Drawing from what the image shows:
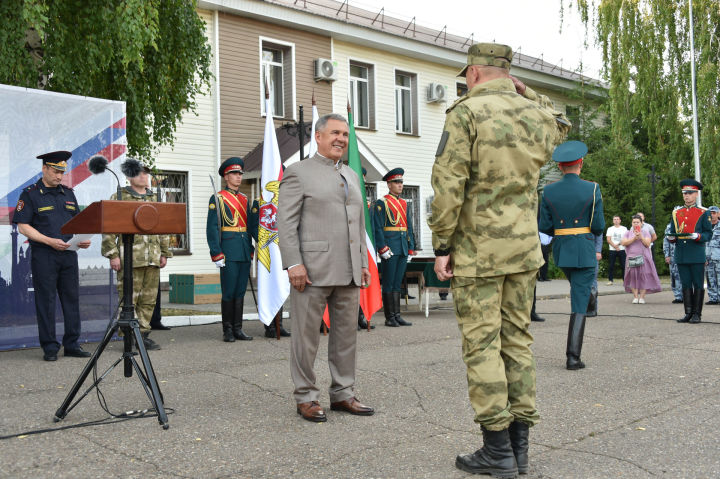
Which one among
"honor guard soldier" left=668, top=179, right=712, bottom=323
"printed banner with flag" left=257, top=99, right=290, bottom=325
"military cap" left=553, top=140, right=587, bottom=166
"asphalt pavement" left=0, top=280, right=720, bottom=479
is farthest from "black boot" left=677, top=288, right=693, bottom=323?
"printed banner with flag" left=257, top=99, right=290, bottom=325

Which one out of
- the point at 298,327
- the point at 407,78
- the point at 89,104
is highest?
the point at 407,78

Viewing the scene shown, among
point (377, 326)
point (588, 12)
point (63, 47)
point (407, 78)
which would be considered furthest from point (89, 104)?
point (588, 12)

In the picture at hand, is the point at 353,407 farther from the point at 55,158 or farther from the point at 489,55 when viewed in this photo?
the point at 55,158

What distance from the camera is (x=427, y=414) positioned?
4.88m

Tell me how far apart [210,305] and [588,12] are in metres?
18.0

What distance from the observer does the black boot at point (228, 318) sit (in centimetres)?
873

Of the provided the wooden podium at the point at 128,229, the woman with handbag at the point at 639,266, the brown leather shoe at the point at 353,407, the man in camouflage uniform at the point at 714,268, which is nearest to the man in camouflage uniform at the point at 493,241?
Result: the brown leather shoe at the point at 353,407

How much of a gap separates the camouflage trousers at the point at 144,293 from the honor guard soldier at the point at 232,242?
0.83 meters

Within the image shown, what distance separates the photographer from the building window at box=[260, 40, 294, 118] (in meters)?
19.1

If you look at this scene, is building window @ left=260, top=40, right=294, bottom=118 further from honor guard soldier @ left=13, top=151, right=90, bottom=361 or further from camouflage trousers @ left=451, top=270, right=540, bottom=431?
camouflage trousers @ left=451, top=270, right=540, bottom=431

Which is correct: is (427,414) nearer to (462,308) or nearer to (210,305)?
(462,308)

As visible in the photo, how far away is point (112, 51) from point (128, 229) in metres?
5.72

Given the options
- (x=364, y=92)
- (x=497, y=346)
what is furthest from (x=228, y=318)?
(x=364, y=92)

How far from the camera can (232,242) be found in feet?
28.5
